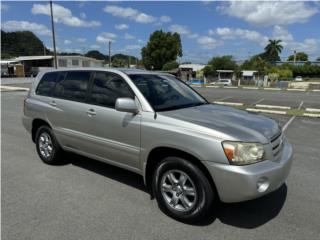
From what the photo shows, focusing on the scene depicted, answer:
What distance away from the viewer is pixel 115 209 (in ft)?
12.0

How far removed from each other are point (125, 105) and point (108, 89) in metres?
0.75

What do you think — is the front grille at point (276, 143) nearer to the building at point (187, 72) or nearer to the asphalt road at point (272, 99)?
the asphalt road at point (272, 99)

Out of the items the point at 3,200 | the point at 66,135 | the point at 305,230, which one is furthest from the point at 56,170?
the point at 305,230

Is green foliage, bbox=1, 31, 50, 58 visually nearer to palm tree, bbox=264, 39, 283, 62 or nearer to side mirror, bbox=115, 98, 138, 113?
palm tree, bbox=264, 39, 283, 62

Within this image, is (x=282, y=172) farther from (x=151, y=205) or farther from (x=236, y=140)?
(x=151, y=205)

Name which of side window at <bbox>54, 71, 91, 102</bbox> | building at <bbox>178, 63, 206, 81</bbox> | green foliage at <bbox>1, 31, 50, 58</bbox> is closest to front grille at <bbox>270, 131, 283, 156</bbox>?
side window at <bbox>54, 71, 91, 102</bbox>

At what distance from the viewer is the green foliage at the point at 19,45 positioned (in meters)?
115

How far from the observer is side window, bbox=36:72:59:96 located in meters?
5.23

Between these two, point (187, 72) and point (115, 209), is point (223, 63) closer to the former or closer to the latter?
point (187, 72)

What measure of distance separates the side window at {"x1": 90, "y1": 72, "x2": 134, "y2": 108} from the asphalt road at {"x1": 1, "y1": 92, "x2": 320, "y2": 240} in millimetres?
1250

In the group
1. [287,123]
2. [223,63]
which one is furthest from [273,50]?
[287,123]

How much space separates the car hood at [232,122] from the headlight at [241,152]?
7 centimetres

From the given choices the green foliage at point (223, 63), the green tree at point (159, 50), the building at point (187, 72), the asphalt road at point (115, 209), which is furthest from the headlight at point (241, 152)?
the green tree at point (159, 50)

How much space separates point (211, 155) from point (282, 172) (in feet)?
2.86
